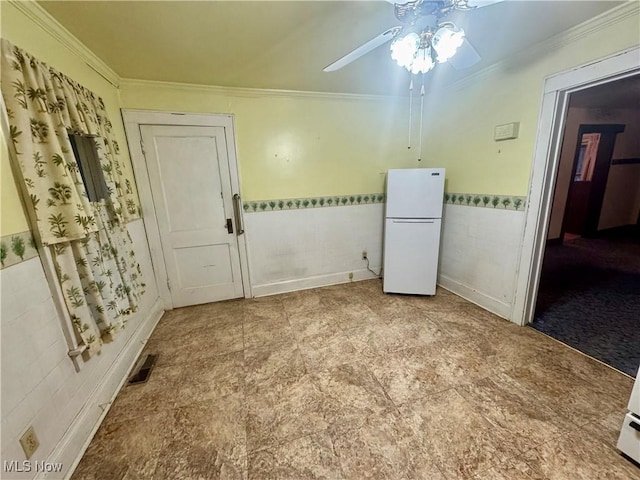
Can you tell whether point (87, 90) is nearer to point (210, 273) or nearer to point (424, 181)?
point (210, 273)

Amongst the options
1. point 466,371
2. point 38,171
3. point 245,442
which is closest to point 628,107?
point 466,371

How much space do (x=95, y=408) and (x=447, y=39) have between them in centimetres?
272

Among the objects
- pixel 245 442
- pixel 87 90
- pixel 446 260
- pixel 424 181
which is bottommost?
pixel 245 442

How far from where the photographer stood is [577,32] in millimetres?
1709

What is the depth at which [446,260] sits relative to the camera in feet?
10.1

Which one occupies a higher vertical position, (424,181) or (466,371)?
(424,181)

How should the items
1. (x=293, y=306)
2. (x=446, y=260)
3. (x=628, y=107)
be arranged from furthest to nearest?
(x=628, y=107) → (x=446, y=260) → (x=293, y=306)

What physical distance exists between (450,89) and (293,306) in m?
2.86

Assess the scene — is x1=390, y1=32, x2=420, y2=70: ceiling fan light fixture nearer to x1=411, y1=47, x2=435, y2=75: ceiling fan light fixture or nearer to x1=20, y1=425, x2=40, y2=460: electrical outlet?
x1=411, y1=47, x2=435, y2=75: ceiling fan light fixture

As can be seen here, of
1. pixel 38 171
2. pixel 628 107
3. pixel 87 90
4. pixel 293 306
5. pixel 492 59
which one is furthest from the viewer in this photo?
pixel 628 107

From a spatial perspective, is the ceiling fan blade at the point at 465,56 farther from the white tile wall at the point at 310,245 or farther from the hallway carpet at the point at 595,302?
the hallway carpet at the point at 595,302

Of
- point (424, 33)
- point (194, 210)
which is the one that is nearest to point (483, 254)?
A: point (424, 33)

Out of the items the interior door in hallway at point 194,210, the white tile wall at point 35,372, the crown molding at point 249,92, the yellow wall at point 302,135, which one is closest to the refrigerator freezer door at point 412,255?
the yellow wall at point 302,135

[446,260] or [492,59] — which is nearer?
[492,59]
